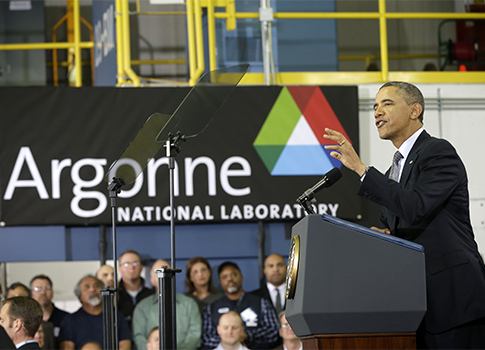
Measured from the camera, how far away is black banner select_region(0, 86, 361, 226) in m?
5.28

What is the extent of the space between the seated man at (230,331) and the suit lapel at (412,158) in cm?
295

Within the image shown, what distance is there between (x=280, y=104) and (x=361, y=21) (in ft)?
14.2

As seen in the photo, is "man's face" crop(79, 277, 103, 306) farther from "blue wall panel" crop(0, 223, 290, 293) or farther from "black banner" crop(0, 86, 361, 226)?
"black banner" crop(0, 86, 361, 226)

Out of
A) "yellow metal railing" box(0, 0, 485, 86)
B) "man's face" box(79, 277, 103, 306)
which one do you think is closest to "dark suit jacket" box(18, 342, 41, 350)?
"man's face" box(79, 277, 103, 306)

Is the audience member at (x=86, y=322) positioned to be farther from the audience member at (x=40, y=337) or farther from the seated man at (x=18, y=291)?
the seated man at (x=18, y=291)

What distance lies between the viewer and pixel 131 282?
17.3 feet

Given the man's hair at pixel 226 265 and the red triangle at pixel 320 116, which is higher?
the red triangle at pixel 320 116

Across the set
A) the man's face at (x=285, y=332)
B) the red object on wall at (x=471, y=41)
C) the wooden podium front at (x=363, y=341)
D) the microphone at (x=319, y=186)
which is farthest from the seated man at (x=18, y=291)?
the red object on wall at (x=471, y=41)

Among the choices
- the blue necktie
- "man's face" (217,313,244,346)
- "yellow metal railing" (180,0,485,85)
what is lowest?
"man's face" (217,313,244,346)

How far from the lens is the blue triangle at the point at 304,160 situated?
5.49m

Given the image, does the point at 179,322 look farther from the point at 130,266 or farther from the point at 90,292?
the point at 90,292

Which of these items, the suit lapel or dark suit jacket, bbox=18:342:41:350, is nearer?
the suit lapel

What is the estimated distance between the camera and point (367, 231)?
1981 millimetres

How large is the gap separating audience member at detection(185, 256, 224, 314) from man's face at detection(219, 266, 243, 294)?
92mm
